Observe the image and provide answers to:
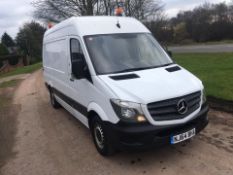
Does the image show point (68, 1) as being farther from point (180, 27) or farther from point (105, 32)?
point (180, 27)

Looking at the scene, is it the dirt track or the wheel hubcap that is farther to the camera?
the wheel hubcap

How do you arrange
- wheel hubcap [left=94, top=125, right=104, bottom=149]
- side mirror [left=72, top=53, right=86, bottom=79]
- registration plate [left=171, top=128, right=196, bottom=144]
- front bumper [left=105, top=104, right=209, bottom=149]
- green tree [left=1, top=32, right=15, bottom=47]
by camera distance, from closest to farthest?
front bumper [left=105, top=104, right=209, bottom=149], registration plate [left=171, top=128, right=196, bottom=144], wheel hubcap [left=94, top=125, right=104, bottom=149], side mirror [left=72, top=53, right=86, bottom=79], green tree [left=1, top=32, right=15, bottom=47]

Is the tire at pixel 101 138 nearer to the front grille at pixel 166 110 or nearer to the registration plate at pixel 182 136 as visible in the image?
the front grille at pixel 166 110

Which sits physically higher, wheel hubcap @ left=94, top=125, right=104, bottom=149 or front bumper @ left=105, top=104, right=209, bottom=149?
front bumper @ left=105, top=104, right=209, bottom=149

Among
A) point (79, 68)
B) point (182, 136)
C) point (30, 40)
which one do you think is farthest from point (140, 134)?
point (30, 40)

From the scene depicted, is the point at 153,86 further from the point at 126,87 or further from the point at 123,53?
the point at 123,53

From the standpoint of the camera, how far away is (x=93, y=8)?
21.4 m

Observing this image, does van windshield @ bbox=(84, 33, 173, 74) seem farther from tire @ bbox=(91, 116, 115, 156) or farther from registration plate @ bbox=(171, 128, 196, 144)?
registration plate @ bbox=(171, 128, 196, 144)

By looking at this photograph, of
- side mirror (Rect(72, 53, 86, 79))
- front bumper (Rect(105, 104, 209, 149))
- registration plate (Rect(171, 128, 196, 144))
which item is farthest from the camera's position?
side mirror (Rect(72, 53, 86, 79))

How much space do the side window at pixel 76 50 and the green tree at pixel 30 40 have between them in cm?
6057

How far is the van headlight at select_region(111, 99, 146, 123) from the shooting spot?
13.5 ft

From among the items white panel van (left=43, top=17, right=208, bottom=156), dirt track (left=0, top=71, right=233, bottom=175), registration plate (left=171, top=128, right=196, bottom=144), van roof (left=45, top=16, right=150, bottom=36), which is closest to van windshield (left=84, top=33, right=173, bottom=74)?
white panel van (left=43, top=17, right=208, bottom=156)

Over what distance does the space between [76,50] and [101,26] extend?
69cm

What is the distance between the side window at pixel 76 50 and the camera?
17.6 feet
